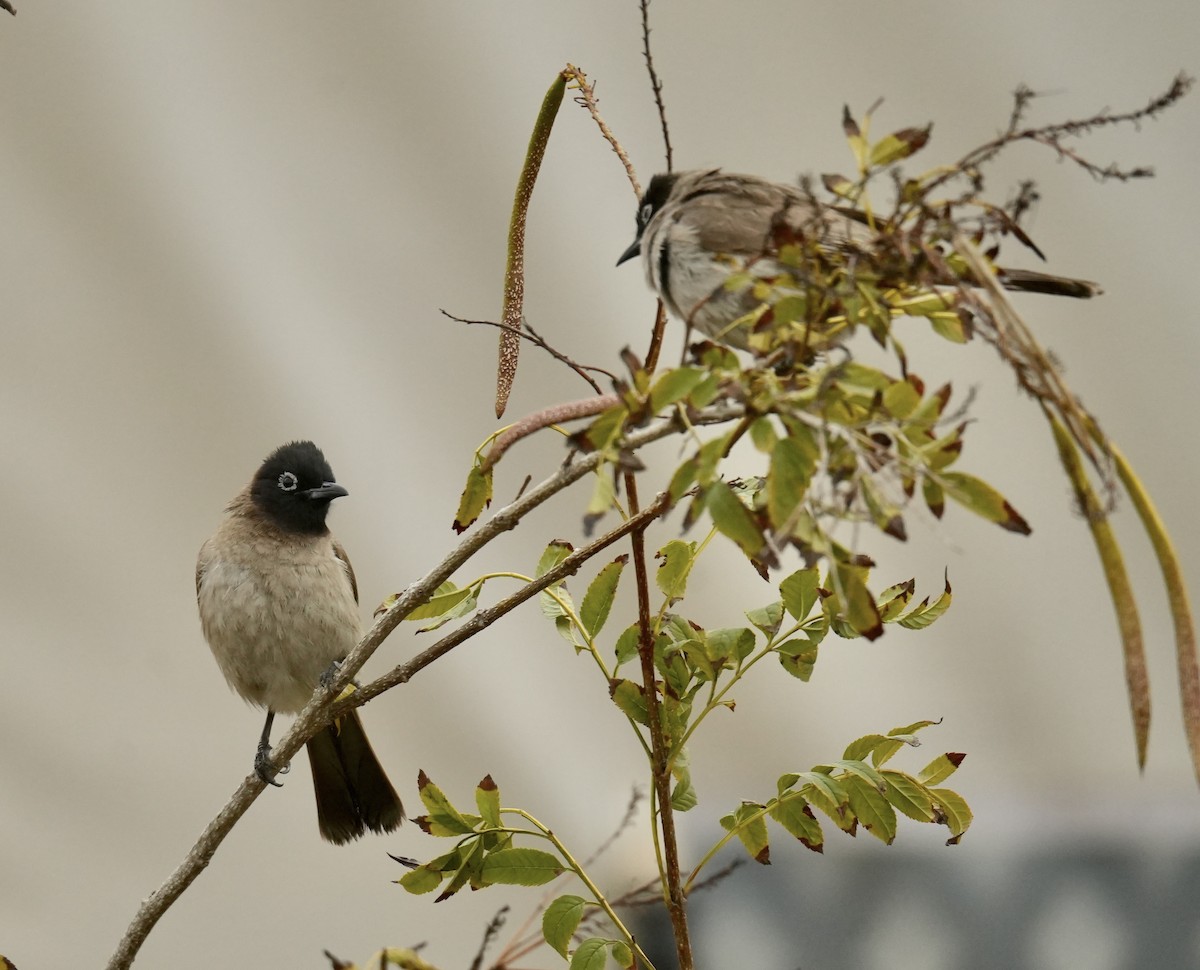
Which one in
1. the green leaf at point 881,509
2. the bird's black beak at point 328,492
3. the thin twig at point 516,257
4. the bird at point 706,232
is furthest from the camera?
the bird's black beak at point 328,492

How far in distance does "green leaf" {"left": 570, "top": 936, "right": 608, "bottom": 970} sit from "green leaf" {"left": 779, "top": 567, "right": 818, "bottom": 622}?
0.80 ft

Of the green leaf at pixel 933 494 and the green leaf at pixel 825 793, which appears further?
the green leaf at pixel 825 793

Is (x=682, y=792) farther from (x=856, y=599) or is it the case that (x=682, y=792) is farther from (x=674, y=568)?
(x=856, y=599)

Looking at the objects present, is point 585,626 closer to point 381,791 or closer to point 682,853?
point 381,791

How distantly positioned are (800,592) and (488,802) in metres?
0.24

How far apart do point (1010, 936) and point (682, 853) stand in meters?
0.63

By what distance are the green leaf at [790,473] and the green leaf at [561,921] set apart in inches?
15.3

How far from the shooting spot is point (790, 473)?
0.55 meters

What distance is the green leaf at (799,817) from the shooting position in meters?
0.83

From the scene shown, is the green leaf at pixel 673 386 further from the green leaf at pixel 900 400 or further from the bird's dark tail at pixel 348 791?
the bird's dark tail at pixel 348 791

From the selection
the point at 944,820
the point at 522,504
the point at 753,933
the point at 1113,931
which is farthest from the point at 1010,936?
the point at 522,504

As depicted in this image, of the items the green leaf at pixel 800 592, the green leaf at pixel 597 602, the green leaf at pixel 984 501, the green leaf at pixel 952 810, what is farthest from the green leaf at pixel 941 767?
the green leaf at pixel 984 501

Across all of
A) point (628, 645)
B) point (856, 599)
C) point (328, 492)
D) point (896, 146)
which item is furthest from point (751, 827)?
point (328, 492)

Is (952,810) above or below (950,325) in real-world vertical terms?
below
